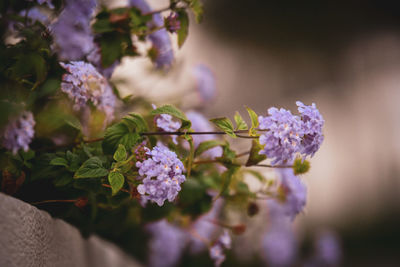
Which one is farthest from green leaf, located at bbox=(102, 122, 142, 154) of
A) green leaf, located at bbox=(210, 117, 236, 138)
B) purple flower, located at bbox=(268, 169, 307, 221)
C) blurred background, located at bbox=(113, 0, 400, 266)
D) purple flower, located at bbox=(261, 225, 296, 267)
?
blurred background, located at bbox=(113, 0, 400, 266)

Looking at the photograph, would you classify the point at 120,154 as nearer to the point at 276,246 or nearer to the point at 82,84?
the point at 82,84

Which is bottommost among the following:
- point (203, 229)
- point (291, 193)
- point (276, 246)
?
point (276, 246)

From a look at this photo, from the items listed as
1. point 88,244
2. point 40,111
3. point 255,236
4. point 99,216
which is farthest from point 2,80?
point 255,236

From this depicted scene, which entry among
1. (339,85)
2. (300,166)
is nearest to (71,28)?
(300,166)

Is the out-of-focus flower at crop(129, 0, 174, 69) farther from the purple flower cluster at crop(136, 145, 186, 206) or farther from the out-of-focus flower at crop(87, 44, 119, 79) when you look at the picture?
the purple flower cluster at crop(136, 145, 186, 206)

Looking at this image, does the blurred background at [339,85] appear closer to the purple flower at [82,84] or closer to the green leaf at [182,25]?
the green leaf at [182,25]

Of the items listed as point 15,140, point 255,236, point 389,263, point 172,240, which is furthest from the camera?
point 389,263

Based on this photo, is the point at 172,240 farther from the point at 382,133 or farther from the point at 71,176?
the point at 382,133
